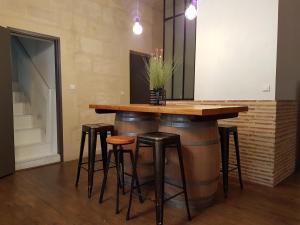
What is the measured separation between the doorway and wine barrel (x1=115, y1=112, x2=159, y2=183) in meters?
1.71

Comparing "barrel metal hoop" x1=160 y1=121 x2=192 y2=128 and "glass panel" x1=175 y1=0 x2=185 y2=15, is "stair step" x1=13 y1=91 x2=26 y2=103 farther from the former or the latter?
"barrel metal hoop" x1=160 y1=121 x2=192 y2=128

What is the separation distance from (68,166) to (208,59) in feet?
8.50

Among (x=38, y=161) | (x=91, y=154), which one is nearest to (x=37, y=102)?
(x=38, y=161)

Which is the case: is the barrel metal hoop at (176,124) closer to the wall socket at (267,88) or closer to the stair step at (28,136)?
the wall socket at (267,88)

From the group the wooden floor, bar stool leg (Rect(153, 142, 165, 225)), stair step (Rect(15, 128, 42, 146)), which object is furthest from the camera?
stair step (Rect(15, 128, 42, 146))

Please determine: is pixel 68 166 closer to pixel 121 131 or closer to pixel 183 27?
pixel 121 131

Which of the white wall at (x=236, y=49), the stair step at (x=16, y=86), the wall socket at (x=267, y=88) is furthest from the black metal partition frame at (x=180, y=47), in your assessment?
the stair step at (x=16, y=86)

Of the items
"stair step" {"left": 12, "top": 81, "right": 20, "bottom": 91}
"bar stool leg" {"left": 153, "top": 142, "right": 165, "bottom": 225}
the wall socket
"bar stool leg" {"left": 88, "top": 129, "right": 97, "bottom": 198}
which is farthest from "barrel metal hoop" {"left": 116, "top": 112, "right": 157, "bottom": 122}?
"stair step" {"left": 12, "top": 81, "right": 20, "bottom": 91}

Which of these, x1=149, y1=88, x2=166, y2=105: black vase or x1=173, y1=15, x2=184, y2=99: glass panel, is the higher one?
x1=173, y1=15, x2=184, y2=99: glass panel

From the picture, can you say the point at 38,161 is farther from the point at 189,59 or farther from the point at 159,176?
the point at 189,59

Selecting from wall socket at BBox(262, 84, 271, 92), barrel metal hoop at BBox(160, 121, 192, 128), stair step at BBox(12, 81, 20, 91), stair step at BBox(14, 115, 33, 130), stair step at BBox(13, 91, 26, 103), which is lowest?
stair step at BBox(14, 115, 33, 130)

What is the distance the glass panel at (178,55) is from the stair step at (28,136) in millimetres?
2421

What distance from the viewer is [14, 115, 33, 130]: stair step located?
401cm

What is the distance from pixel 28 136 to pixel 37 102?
650mm
